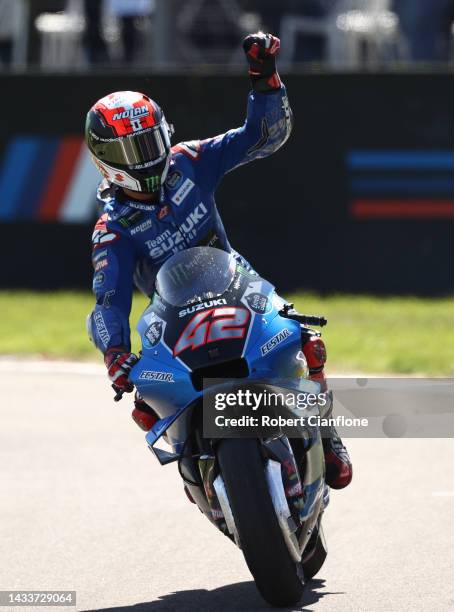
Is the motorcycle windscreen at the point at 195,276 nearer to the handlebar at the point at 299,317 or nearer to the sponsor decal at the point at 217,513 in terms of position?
the handlebar at the point at 299,317

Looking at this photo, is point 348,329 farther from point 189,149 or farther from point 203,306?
point 203,306

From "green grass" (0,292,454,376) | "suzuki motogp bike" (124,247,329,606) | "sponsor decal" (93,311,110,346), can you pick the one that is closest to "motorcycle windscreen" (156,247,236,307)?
"suzuki motogp bike" (124,247,329,606)

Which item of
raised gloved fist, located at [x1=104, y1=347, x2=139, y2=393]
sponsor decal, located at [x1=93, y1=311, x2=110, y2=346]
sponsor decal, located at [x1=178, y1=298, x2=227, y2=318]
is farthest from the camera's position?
sponsor decal, located at [x1=93, y1=311, x2=110, y2=346]

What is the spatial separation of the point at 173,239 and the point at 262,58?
855 millimetres

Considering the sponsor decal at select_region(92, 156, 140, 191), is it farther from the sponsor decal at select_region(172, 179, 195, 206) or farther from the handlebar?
the handlebar

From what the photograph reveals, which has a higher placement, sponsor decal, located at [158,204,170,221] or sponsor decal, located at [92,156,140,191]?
sponsor decal, located at [92,156,140,191]

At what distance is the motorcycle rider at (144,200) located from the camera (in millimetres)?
5410

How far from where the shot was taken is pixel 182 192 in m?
5.66

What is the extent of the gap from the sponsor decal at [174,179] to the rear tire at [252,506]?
1.47 m

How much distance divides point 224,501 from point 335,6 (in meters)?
14.9

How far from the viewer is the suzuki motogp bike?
450 centimetres

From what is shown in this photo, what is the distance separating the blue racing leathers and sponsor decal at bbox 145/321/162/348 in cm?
35

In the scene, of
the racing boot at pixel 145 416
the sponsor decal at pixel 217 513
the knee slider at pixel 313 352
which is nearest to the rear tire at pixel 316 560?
the sponsor decal at pixel 217 513

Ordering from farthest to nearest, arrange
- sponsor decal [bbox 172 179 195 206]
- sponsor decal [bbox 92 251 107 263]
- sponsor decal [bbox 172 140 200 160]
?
sponsor decal [bbox 172 140 200 160] < sponsor decal [bbox 172 179 195 206] < sponsor decal [bbox 92 251 107 263]
